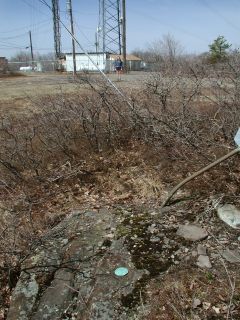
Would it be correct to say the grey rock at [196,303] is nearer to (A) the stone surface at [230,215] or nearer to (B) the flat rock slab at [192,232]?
(B) the flat rock slab at [192,232]

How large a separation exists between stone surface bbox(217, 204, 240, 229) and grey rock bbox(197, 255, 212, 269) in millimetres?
721

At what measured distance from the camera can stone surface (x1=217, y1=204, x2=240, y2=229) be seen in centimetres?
417

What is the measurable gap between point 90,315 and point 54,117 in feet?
15.2

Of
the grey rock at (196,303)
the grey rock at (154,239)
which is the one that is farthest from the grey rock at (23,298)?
the grey rock at (196,303)

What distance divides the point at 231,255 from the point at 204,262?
0.33 meters

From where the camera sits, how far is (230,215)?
4.27 metres

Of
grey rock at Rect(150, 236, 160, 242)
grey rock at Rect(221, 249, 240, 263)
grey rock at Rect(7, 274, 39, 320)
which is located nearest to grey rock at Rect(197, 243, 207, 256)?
grey rock at Rect(221, 249, 240, 263)

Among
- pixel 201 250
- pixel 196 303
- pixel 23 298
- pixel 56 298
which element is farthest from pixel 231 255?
pixel 23 298

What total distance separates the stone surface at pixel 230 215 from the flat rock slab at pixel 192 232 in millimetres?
340

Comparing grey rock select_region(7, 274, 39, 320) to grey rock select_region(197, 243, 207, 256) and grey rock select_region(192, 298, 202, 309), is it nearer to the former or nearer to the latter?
grey rock select_region(192, 298, 202, 309)

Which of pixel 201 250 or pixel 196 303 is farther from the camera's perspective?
pixel 201 250

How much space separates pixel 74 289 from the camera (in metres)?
3.38

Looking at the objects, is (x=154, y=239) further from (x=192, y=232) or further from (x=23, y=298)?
(x=23, y=298)

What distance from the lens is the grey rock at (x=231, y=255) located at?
359 cm
